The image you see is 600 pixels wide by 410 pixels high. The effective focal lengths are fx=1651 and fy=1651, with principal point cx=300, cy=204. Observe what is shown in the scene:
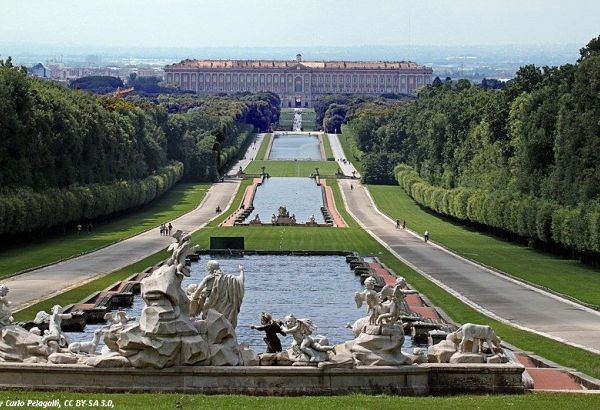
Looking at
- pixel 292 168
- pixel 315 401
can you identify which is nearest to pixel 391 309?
pixel 315 401

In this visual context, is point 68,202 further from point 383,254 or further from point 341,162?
point 341,162

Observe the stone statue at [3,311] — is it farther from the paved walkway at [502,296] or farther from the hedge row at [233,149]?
the hedge row at [233,149]

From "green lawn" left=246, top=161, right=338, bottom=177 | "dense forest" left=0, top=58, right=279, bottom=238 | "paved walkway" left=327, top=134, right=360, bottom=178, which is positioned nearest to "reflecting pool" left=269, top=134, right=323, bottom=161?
"paved walkway" left=327, top=134, right=360, bottom=178

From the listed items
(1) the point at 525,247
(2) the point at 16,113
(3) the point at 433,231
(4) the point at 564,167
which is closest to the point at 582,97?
(4) the point at 564,167

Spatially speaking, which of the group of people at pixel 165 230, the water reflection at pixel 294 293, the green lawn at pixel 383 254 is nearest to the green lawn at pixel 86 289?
the water reflection at pixel 294 293

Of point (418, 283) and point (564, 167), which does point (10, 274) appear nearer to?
point (418, 283)

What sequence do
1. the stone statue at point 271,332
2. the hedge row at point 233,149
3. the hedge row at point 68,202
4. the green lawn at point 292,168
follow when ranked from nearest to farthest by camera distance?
the stone statue at point 271,332 < the hedge row at point 68,202 < the green lawn at point 292,168 < the hedge row at point 233,149
